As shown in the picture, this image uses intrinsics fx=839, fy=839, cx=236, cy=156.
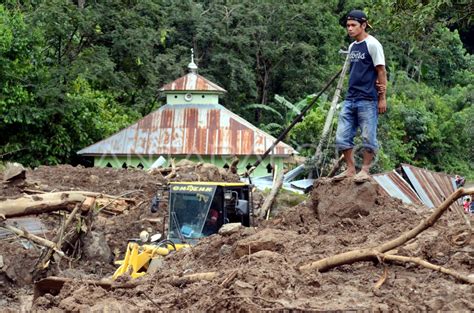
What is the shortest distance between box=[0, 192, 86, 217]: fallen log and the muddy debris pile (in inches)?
125

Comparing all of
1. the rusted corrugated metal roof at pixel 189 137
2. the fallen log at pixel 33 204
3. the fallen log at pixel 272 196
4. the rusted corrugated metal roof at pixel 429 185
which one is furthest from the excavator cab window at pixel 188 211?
the rusted corrugated metal roof at pixel 189 137

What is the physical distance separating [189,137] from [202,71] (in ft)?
34.4

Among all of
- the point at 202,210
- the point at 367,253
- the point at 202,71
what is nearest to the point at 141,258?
the point at 202,210

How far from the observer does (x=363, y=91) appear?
30.6ft

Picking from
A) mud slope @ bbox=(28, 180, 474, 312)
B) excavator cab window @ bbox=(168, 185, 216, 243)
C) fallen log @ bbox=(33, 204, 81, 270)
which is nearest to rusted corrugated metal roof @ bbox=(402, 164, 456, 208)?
mud slope @ bbox=(28, 180, 474, 312)

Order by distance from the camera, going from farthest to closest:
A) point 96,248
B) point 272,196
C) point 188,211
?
point 272,196 → point 96,248 → point 188,211

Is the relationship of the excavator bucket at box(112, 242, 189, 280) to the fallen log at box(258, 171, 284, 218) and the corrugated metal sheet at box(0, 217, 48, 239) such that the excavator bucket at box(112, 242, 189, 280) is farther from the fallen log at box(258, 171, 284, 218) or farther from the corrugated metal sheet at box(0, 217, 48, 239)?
the corrugated metal sheet at box(0, 217, 48, 239)

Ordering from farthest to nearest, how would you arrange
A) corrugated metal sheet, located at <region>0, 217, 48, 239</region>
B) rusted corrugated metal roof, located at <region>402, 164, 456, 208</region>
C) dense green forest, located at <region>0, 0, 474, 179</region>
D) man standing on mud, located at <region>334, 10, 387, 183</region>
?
dense green forest, located at <region>0, 0, 474, 179</region> → corrugated metal sheet, located at <region>0, 217, 48, 239</region> → rusted corrugated metal roof, located at <region>402, 164, 456, 208</region> → man standing on mud, located at <region>334, 10, 387, 183</region>

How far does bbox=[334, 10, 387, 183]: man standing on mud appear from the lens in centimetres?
924

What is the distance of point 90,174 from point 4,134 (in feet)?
29.5

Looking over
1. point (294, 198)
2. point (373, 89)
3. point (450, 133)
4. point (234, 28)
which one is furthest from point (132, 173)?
point (450, 133)

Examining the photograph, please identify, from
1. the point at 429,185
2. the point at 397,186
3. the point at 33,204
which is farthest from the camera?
the point at 429,185

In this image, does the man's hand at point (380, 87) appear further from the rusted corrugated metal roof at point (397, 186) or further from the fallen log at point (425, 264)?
the fallen log at point (425, 264)

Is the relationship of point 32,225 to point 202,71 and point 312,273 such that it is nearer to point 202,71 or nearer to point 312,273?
point 312,273
